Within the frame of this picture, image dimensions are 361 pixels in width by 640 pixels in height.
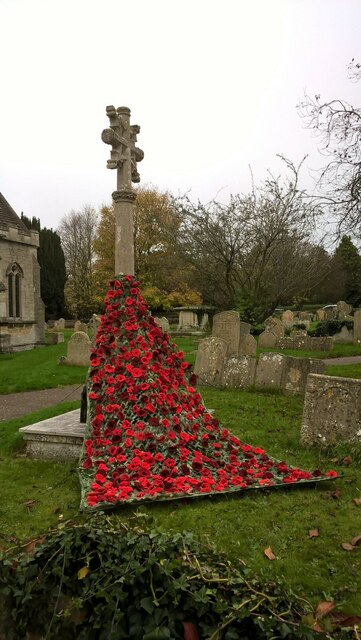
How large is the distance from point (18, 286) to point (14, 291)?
0.42 m

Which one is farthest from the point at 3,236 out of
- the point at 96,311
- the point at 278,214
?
the point at 96,311

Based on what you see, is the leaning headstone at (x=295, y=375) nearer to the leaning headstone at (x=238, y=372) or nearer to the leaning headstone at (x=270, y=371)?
the leaning headstone at (x=270, y=371)

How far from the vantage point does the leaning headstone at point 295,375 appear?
31.2 feet

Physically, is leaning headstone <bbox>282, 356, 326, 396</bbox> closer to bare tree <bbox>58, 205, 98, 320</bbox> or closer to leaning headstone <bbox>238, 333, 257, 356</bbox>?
leaning headstone <bbox>238, 333, 257, 356</bbox>

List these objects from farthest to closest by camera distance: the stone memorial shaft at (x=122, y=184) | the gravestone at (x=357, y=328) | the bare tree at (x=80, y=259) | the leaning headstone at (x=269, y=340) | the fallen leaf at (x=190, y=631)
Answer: the bare tree at (x=80, y=259)
the gravestone at (x=357, y=328)
the leaning headstone at (x=269, y=340)
the stone memorial shaft at (x=122, y=184)
the fallen leaf at (x=190, y=631)

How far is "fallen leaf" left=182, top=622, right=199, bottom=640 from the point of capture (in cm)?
217

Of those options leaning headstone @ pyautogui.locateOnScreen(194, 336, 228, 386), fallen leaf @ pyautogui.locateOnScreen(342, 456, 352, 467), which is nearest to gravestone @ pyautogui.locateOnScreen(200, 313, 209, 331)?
leaning headstone @ pyautogui.locateOnScreen(194, 336, 228, 386)

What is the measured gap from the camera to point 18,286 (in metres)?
24.5

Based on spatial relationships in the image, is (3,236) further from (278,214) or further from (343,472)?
(343,472)

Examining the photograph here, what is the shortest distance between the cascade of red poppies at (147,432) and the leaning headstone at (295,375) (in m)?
3.84

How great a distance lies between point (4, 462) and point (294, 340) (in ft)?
46.2

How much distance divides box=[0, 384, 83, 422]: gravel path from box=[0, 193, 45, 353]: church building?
11.5 metres

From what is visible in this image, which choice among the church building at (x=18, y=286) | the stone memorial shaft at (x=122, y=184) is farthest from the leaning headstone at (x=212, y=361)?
the church building at (x=18, y=286)

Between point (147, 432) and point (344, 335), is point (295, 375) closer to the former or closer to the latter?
point (147, 432)
